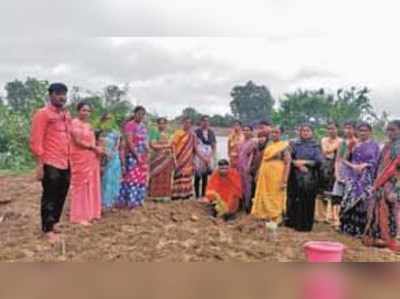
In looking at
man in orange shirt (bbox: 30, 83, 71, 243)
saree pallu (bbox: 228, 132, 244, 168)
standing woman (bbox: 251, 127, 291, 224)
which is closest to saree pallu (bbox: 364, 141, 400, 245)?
standing woman (bbox: 251, 127, 291, 224)

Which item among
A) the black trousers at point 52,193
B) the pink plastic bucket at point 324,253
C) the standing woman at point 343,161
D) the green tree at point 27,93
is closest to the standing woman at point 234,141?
the standing woman at point 343,161

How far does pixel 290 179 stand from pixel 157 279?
2.87 meters

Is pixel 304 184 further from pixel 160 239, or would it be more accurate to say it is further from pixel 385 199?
pixel 160 239

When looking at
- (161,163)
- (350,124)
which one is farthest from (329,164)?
(161,163)

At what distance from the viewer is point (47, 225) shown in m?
4.03

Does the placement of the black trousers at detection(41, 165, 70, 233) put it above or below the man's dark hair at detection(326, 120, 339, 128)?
below

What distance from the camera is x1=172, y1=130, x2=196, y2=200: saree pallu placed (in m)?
5.85

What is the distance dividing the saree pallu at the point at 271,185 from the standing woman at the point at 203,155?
40.3 inches

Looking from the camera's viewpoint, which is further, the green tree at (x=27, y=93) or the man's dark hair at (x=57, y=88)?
the green tree at (x=27, y=93)

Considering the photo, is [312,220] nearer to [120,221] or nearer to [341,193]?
[341,193]

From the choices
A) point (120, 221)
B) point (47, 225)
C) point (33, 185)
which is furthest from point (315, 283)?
point (33, 185)

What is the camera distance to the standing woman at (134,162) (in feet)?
16.9

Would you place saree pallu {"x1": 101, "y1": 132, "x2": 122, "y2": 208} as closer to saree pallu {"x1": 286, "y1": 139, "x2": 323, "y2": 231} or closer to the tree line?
the tree line

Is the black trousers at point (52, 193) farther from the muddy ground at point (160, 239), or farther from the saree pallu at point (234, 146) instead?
the saree pallu at point (234, 146)
